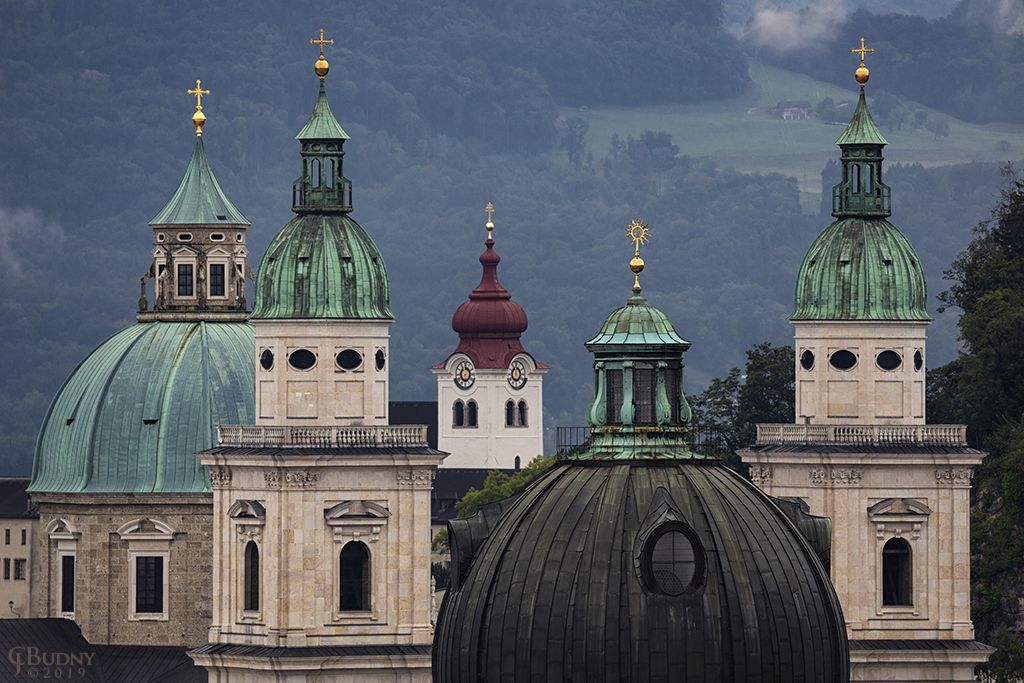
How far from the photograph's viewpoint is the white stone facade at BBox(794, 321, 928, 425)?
108000 mm

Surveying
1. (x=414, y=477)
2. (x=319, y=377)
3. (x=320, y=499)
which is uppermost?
(x=319, y=377)

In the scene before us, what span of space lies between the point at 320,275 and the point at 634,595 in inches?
2020

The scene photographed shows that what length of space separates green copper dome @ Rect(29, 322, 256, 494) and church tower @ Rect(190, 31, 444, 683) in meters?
17.3

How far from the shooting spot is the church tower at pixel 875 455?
106 metres

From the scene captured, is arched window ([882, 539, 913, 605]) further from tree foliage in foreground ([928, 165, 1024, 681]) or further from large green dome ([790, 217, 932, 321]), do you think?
large green dome ([790, 217, 932, 321])

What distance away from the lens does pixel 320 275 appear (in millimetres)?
107812

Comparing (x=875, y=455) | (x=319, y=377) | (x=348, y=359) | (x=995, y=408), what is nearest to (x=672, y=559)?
(x=875, y=455)

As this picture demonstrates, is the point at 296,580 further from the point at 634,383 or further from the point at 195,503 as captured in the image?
the point at 634,383

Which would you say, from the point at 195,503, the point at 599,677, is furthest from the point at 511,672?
the point at 195,503

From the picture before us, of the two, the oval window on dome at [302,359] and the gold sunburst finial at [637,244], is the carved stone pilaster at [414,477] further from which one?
the gold sunburst finial at [637,244]

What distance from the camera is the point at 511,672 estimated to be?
190 feet

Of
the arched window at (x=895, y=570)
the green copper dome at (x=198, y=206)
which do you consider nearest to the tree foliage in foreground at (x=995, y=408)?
the arched window at (x=895, y=570)

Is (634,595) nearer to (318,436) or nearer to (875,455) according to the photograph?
(318,436)

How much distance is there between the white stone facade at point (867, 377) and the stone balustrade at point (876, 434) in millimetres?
778
